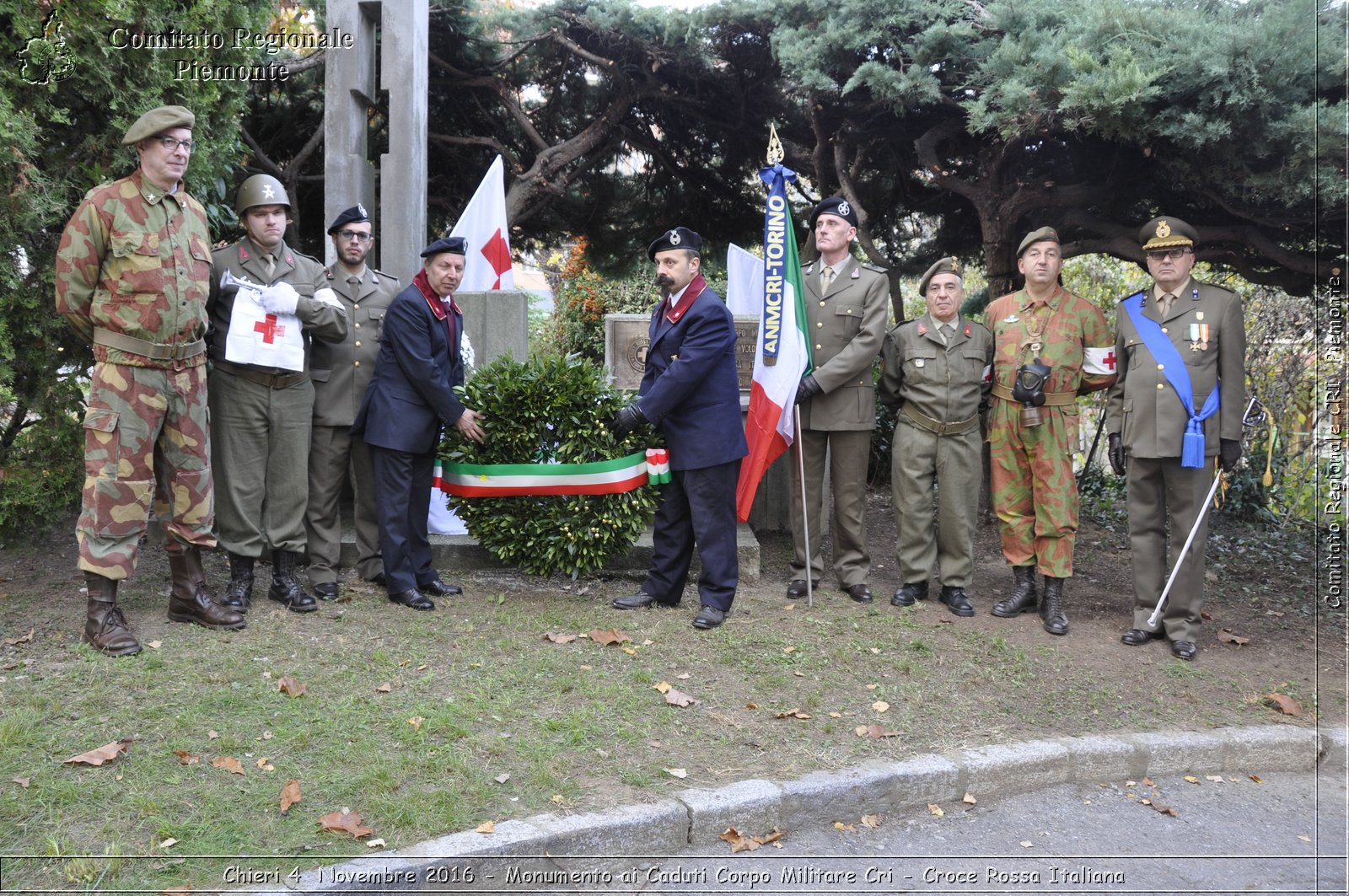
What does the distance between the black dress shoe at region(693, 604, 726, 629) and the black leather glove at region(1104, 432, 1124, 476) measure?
2377 millimetres

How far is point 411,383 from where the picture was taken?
5.53 metres

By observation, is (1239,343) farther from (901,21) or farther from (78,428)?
(78,428)

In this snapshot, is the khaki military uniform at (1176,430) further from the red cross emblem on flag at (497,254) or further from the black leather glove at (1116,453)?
the red cross emblem on flag at (497,254)

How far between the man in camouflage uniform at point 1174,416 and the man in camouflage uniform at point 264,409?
14.6ft

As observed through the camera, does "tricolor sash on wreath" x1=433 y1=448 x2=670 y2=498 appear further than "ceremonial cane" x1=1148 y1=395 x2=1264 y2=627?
Yes

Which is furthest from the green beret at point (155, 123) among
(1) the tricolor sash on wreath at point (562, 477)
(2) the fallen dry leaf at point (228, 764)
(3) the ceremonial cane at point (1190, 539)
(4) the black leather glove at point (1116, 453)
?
(3) the ceremonial cane at point (1190, 539)

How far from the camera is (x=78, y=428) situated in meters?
5.70

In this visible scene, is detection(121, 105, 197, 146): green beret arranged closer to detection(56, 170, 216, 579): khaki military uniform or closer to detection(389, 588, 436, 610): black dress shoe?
detection(56, 170, 216, 579): khaki military uniform

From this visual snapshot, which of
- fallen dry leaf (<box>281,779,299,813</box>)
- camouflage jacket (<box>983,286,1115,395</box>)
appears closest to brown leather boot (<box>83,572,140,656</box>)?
fallen dry leaf (<box>281,779,299,813</box>)

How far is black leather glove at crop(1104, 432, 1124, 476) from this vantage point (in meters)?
5.62

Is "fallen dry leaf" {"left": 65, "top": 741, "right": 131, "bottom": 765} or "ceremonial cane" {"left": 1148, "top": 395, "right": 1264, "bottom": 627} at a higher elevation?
"ceremonial cane" {"left": 1148, "top": 395, "right": 1264, "bottom": 627}

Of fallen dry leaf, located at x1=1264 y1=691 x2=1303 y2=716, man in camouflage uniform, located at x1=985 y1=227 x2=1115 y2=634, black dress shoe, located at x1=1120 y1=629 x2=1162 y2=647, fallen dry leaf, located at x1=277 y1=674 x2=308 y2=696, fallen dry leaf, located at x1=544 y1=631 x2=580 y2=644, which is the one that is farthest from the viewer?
man in camouflage uniform, located at x1=985 y1=227 x2=1115 y2=634

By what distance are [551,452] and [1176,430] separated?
347cm

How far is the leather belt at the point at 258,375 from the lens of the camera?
516 cm
